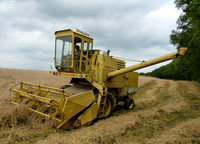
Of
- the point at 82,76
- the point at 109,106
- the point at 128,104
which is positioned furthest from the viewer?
the point at 128,104

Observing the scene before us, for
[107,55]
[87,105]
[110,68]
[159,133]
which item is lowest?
[159,133]

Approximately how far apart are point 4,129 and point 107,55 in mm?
4676

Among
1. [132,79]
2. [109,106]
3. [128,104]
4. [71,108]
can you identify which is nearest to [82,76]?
[71,108]

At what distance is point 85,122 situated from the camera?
484cm

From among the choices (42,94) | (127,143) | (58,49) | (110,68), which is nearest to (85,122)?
(127,143)

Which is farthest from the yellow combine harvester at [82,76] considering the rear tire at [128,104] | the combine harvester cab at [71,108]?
the rear tire at [128,104]

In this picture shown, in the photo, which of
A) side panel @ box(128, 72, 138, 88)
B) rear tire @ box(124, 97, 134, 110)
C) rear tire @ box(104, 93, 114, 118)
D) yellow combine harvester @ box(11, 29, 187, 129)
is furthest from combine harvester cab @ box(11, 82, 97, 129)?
side panel @ box(128, 72, 138, 88)

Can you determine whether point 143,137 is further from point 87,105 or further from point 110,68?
point 110,68

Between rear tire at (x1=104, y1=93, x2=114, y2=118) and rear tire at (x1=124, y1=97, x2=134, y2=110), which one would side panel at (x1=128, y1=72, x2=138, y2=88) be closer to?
rear tire at (x1=124, y1=97, x2=134, y2=110)

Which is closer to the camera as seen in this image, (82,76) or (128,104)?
(82,76)

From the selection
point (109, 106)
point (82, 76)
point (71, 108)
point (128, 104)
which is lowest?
point (128, 104)

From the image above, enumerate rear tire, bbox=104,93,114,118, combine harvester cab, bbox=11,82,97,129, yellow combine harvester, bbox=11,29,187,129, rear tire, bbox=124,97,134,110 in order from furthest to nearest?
rear tire, bbox=124,97,134,110, rear tire, bbox=104,93,114,118, yellow combine harvester, bbox=11,29,187,129, combine harvester cab, bbox=11,82,97,129

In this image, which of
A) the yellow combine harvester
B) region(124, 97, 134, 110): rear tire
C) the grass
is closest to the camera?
the grass

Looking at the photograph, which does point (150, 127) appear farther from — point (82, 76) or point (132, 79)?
point (132, 79)
